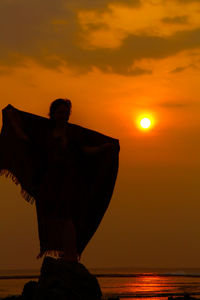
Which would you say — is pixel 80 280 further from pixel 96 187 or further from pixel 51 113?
pixel 51 113

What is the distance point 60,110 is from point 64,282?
270 cm

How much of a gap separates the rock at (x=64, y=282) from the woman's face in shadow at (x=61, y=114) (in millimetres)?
2192

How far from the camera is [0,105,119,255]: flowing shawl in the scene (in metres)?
11.4

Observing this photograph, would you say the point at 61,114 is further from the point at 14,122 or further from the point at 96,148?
the point at 96,148

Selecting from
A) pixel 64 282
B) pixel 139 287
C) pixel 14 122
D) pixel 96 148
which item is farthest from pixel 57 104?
pixel 139 287

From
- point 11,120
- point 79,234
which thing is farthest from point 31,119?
point 79,234

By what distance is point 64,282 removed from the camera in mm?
11094

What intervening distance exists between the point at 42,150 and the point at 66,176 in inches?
22.9

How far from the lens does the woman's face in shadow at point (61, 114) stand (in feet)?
36.4

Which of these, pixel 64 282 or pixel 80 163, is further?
pixel 80 163

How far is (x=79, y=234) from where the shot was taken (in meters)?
11.8

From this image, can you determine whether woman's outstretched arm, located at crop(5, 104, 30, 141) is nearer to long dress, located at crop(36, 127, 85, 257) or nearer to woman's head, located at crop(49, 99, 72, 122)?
long dress, located at crop(36, 127, 85, 257)

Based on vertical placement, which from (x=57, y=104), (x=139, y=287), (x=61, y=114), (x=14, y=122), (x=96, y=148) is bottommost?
(x=139, y=287)

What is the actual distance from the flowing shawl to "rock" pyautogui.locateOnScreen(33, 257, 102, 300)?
0.38 metres
